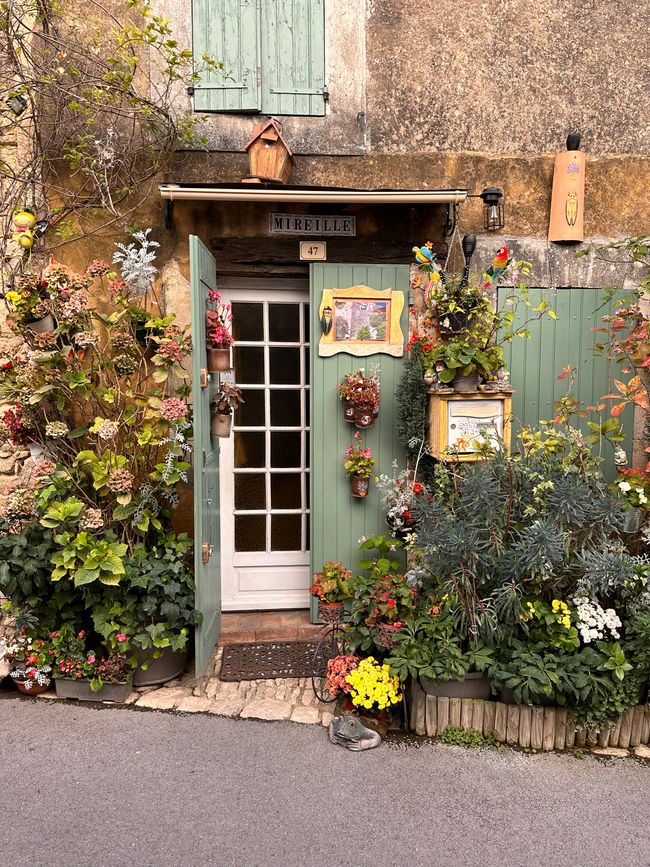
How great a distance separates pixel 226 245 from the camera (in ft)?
14.1

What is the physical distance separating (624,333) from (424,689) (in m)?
2.97

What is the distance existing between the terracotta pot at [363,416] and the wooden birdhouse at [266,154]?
1.64 m

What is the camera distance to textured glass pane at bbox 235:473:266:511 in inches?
185

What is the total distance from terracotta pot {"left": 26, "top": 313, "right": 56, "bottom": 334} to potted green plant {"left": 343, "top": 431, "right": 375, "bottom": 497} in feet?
7.03

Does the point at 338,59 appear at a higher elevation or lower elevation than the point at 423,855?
higher

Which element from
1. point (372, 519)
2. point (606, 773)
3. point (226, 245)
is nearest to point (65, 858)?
point (606, 773)

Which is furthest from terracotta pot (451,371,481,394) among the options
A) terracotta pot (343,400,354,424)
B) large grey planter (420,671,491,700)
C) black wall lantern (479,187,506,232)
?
large grey planter (420,671,491,700)

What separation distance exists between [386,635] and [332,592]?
1.95 ft

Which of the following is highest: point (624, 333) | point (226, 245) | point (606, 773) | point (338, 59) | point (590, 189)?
point (338, 59)

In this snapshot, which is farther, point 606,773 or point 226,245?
point 226,245

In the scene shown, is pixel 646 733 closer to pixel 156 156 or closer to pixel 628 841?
pixel 628 841

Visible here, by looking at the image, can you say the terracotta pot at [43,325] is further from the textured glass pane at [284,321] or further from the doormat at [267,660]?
the doormat at [267,660]

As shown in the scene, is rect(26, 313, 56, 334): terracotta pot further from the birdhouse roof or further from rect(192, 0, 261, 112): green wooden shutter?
rect(192, 0, 261, 112): green wooden shutter

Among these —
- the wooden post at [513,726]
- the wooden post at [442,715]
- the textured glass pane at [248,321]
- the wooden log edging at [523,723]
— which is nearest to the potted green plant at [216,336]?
the textured glass pane at [248,321]
